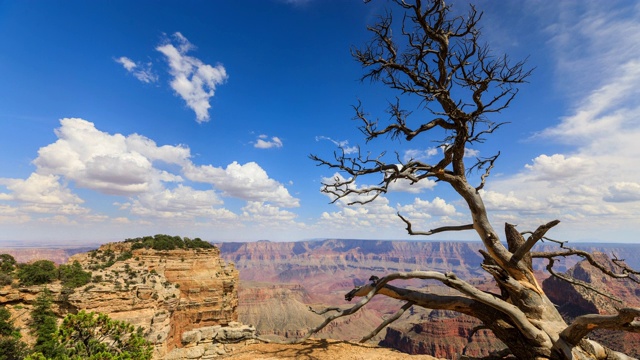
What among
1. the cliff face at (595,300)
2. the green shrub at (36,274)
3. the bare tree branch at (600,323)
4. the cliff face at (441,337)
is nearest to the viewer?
the bare tree branch at (600,323)

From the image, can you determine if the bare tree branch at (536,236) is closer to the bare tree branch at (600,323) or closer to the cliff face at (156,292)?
the bare tree branch at (600,323)

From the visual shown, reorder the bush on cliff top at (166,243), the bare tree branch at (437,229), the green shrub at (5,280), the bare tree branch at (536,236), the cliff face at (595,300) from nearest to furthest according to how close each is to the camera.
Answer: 1. the bare tree branch at (536,236)
2. the bare tree branch at (437,229)
3. the green shrub at (5,280)
4. the bush on cliff top at (166,243)
5. the cliff face at (595,300)

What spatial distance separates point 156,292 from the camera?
30969 mm

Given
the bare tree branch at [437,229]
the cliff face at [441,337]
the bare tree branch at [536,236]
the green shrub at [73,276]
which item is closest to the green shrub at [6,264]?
the green shrub at [73,276]

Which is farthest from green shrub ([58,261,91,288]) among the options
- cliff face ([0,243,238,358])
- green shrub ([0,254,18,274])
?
green shrub ([0,254,18,274])

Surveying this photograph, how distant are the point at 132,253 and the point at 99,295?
18492 mm

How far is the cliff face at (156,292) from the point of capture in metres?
26.2

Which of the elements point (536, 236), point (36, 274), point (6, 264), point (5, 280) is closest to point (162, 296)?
point (36, 274)

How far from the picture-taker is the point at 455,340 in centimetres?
10344

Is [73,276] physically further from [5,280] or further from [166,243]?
[166,243]

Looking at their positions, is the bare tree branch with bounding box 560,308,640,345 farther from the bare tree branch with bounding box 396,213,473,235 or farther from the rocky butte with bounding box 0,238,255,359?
the rocky butte with bounding box 0,238,255,359

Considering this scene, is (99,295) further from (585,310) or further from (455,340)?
(585,310)

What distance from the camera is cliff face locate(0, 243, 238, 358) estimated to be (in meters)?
26.2

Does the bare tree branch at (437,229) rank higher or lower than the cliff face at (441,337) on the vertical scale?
higher
